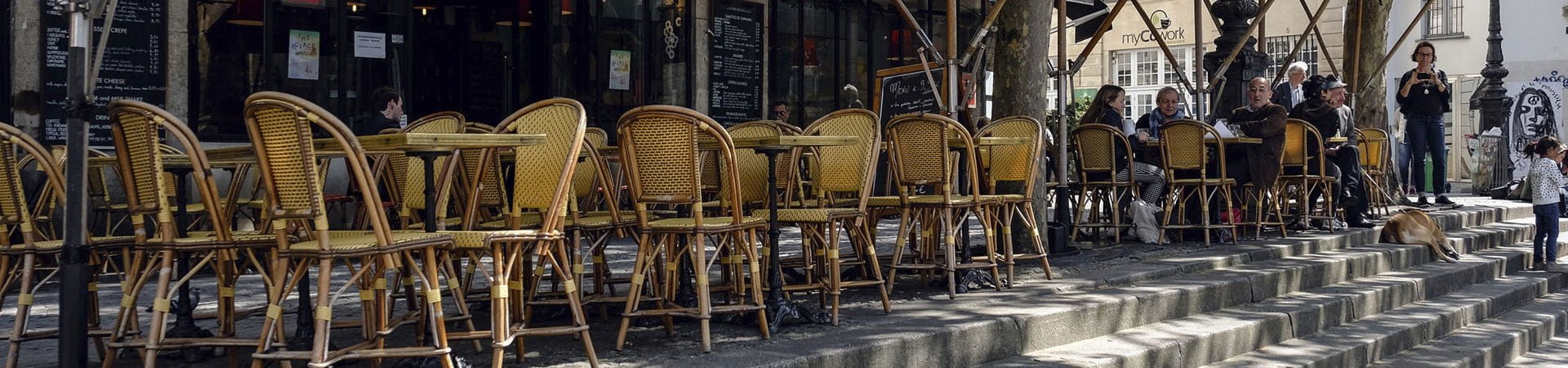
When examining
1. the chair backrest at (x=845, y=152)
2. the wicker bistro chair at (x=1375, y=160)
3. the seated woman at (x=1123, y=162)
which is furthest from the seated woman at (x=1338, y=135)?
the chair backrest at (x=845, y=152)

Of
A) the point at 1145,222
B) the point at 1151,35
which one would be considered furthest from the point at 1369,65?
the point at 1151,35

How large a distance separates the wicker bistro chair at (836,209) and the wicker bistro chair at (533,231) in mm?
1068

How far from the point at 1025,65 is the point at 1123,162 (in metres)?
2.05

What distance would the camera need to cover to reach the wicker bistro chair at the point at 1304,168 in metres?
10.1

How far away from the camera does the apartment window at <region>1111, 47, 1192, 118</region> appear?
32781mm

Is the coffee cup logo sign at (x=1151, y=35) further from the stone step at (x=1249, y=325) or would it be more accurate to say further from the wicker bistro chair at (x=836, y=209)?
the wicker bistro chair at (x=836, y=209)

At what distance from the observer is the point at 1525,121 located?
20.8m

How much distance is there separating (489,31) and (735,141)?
7.46m

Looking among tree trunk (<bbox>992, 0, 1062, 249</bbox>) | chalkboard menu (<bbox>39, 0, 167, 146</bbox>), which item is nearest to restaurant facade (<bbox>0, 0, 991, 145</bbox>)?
chalkboard menu (<bbox>39, 0, 167, 146</bbox>)

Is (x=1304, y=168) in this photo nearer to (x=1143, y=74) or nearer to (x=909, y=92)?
(x=909, y=92)

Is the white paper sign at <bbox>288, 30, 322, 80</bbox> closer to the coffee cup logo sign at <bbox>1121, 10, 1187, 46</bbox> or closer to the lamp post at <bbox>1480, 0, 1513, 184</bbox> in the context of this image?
the lamp post at <bbox>1480, 0, 1513, 184</bbox>

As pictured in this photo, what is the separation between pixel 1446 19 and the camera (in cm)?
3155

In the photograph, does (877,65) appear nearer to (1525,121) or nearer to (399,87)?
(399,87)

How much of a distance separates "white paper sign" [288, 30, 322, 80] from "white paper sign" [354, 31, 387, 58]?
33 centimetres
